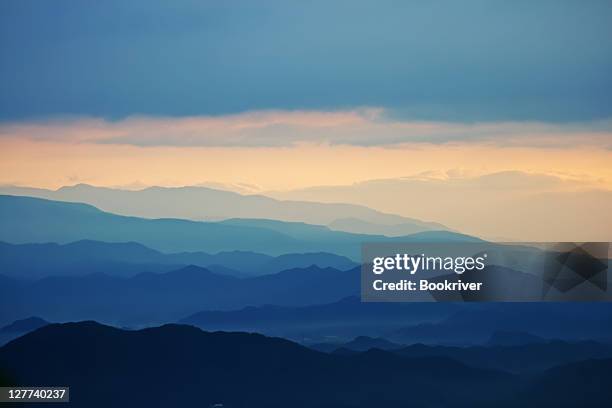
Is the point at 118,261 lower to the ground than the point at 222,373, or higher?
higher

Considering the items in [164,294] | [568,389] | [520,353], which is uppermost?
[164,294]

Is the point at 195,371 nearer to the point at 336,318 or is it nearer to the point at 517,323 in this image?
the point at 336,318

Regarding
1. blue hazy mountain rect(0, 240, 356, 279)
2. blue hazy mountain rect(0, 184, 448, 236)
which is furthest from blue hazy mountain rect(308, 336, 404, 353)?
blue hazy mountain rect(0, 184, 448, 236)

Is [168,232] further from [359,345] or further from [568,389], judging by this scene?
[568,389]

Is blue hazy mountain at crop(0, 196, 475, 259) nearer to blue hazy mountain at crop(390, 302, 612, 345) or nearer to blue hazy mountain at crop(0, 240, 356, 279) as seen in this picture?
blue hazy mountain at crop(0, 240, 356, 279)

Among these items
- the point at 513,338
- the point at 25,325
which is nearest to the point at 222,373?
the point at 25,325

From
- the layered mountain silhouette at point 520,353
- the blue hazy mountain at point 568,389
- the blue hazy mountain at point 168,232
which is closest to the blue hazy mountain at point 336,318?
the layered mountain silhouette at point 520,353
